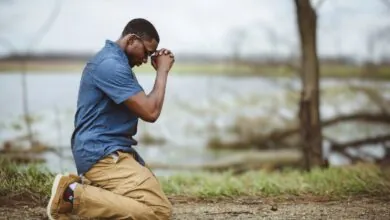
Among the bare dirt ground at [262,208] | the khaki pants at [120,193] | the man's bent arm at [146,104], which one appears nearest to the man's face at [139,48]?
the man's bent arm at [146,104]

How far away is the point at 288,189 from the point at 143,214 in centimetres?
234

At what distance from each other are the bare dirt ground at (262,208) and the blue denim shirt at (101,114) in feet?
3.35

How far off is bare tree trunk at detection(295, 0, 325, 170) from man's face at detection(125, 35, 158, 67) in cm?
476

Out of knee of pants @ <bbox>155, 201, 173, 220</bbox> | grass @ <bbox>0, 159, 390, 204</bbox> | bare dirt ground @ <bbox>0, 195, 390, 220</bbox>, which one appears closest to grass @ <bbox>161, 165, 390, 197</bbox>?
grass @ <bbox>0, 159, 390, 204</bbox>

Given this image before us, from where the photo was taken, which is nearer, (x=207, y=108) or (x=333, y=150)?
(x=333, y=150)

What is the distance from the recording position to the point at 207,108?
14.7 metres

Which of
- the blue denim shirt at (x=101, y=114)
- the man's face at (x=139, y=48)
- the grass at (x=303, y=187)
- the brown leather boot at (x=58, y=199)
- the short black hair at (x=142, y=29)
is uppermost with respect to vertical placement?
the short black hair at (x=142, y=29)

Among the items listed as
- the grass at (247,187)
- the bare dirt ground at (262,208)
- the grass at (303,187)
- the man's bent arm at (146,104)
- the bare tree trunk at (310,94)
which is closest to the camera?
the man's bent arm at (146,104)

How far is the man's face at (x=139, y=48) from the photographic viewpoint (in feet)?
12.0

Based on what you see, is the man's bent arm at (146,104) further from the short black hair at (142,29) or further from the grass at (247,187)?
the grass at (247,187)

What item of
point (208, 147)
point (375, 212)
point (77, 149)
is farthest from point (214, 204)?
point (208, 147)

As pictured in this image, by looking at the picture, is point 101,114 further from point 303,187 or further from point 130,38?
point 303,187

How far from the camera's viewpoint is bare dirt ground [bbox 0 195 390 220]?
4.36 meters

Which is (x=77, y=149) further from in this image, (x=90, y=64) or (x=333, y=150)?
(x=333, y=150)
